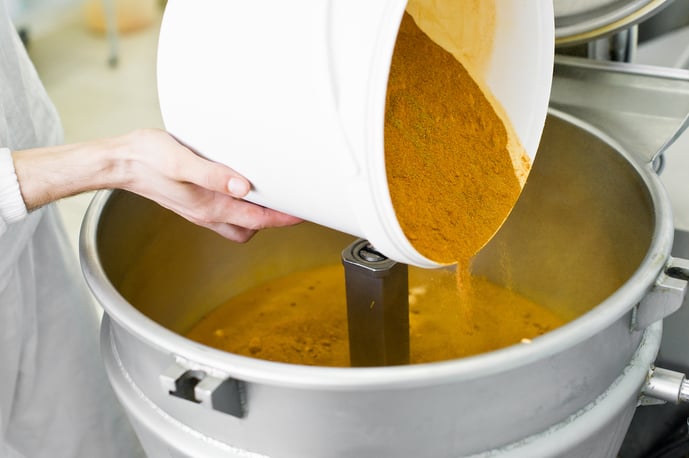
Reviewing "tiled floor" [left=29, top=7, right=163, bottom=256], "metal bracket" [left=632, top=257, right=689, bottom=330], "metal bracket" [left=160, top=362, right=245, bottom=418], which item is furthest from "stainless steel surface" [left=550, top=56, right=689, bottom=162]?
"tiled floor" [left=29, top=7, right=163, bottom=256]

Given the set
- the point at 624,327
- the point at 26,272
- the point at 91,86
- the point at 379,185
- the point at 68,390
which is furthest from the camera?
the point at 91,86

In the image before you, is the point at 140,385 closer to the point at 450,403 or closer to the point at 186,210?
the point at 186,210

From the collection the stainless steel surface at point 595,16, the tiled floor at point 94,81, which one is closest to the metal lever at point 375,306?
the stainless steel surface at point 595,16

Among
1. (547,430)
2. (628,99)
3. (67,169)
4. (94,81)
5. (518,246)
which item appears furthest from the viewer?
(94,81)

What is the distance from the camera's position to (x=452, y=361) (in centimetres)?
69

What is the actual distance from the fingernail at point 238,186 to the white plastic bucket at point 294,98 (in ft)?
0.04

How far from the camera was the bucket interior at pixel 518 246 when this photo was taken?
108cm

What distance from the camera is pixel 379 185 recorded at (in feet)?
2.31

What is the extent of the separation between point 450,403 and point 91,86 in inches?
126

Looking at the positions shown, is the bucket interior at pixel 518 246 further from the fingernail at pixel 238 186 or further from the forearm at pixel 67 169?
the fingernail at pixel 238 186

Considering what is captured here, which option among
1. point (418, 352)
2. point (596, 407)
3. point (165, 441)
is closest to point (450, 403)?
point (596, 407)

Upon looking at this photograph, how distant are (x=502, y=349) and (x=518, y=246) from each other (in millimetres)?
625

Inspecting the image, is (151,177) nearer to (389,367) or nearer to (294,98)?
(294,98)

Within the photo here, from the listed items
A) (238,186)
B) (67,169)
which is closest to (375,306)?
(238,186)
